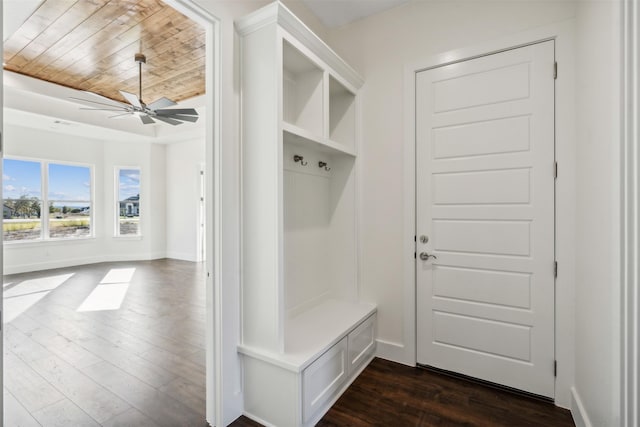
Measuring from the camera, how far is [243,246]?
76.5 inches

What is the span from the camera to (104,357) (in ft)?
8.73

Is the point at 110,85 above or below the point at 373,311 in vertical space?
above

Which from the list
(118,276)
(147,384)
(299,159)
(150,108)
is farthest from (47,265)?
(299,159)

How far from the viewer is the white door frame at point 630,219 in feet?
3.86

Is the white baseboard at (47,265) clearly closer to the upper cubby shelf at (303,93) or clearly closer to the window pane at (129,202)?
the window pane at (129,202)

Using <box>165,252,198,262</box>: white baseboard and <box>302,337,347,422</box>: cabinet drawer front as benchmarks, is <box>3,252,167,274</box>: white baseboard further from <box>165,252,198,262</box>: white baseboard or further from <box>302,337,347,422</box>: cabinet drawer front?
<box>302,337,347,422</box>: cabinet drawer front

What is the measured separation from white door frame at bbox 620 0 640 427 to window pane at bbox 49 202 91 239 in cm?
861

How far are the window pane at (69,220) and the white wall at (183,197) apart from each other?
1.70 m

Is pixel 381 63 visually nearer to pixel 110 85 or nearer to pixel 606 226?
pixel 606 226

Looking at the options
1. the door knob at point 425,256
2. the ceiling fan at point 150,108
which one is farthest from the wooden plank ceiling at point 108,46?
the door knob at point 425,256

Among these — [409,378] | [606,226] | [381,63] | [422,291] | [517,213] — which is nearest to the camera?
[606,226]

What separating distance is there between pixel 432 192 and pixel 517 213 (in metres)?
0.60

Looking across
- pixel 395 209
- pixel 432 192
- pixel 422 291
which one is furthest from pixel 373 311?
pixel 432 192

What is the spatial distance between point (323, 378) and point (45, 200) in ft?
24.0
